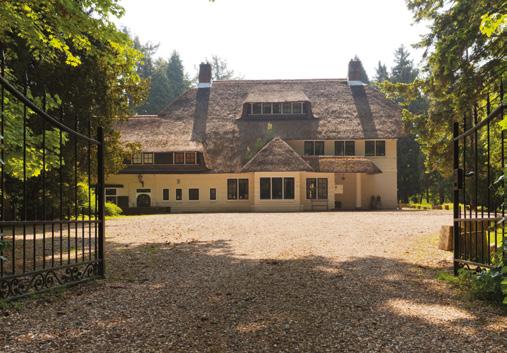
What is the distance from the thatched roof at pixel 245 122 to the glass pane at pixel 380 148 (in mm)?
832

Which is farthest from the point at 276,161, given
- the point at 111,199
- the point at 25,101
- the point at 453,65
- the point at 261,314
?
the point at 261,314

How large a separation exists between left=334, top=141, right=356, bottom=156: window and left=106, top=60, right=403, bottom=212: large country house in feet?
0.26

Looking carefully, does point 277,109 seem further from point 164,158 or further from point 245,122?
point 164,158

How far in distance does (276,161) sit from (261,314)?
2779cm

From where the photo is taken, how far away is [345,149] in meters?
36.5

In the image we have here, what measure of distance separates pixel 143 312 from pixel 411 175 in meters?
47.0

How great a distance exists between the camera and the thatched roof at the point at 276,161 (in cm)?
3247

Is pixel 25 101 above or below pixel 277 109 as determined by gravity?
below

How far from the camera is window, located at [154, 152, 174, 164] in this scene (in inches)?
1383

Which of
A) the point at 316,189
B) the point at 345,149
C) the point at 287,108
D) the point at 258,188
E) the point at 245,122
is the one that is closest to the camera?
the point at 258,188

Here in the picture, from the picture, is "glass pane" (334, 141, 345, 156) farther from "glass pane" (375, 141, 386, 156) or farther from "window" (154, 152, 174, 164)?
"window" (154, 152, 174, 164)

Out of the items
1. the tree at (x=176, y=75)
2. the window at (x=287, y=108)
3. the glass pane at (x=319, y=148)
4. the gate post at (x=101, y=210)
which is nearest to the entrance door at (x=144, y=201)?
the window at (x=287, y=108)

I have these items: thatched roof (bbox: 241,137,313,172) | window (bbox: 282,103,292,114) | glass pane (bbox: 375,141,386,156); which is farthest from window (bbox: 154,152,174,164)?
glass pane (bbox: 375,141,386,156)

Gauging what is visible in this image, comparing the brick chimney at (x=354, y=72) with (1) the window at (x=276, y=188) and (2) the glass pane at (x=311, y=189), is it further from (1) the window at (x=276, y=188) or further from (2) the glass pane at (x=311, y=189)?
(1) the window at (x=276, y=188)
